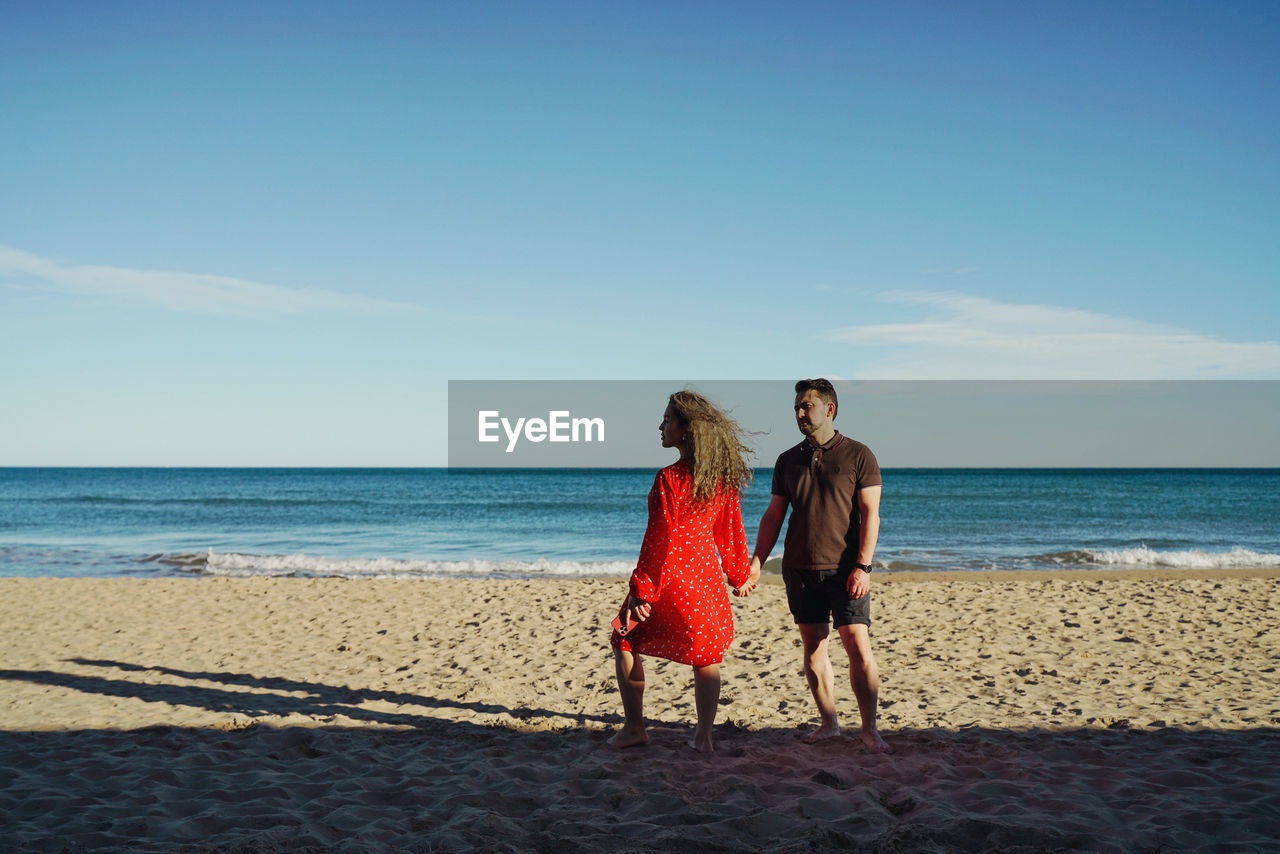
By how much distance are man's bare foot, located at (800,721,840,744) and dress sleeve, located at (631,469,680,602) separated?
50.4 inches

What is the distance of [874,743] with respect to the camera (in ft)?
13.4

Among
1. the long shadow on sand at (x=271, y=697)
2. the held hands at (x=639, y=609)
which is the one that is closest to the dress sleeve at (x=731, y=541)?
the held hands at (x=639, y=609)

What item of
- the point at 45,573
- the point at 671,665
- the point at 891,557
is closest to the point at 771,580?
the point at 891,557

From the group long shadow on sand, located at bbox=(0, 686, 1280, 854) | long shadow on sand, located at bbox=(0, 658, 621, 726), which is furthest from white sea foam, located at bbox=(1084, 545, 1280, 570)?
long shadow on sand, located at bbox=(0, 658, 621, 726)

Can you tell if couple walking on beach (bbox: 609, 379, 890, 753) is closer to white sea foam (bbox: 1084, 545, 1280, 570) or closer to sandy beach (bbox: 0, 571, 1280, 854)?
sandy beach (bbox: 0, 571, 1280, 854)

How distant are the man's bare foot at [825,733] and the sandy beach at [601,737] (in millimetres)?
53

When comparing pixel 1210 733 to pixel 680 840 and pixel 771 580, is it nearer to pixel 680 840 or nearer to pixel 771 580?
pixel 680 840

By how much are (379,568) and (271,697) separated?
9.78 metres

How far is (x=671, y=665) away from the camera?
21.1 feet

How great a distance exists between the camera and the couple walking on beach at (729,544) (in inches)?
151

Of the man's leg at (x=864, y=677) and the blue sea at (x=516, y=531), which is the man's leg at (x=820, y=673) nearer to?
the man's leg at (x=864, y=677)

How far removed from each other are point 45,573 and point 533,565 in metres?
8.95

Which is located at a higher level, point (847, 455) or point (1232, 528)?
point (847, 455)

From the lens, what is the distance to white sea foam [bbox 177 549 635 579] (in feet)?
47.1
